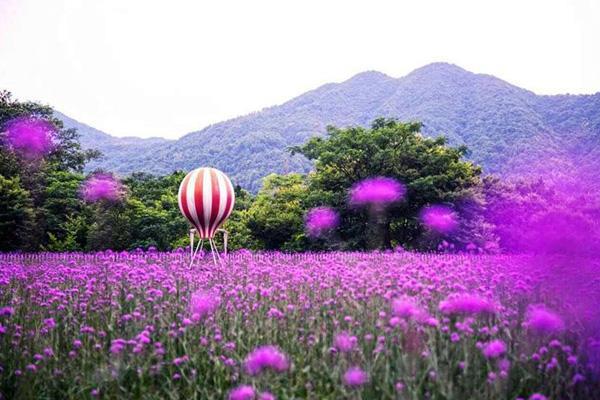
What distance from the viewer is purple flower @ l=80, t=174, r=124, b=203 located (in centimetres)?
1658

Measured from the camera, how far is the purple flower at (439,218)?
14.6 meters

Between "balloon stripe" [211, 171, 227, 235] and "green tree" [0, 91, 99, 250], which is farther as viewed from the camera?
"green tree" [0, 91, 99, 250]

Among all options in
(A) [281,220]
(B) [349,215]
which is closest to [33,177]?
(A) [281,220]

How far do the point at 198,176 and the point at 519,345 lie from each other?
627 cm

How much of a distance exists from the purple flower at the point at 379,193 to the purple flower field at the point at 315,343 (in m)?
9.62

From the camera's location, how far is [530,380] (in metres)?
3.24

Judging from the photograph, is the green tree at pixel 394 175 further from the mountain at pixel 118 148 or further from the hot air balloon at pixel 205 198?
the mountain at pixel 118 148

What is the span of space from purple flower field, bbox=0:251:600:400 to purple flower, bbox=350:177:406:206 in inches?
379

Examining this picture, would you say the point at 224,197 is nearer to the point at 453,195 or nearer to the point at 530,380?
the point at 530,380

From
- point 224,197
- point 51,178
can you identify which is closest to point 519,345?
point 224,197

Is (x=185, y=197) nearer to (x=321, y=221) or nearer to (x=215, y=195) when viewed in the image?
(x=215, y=195)

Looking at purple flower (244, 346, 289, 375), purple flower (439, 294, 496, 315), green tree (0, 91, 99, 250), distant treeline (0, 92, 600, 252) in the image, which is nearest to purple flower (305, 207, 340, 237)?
distant treeline (0, 92, 600, 252)

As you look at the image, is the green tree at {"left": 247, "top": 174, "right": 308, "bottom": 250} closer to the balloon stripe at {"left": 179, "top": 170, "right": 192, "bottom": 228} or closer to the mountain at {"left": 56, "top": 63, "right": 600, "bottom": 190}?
the balloon stripe at {"left": 179, "top": 170, "right": 192, "bottom": 228}

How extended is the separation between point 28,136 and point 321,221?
23.1 m
